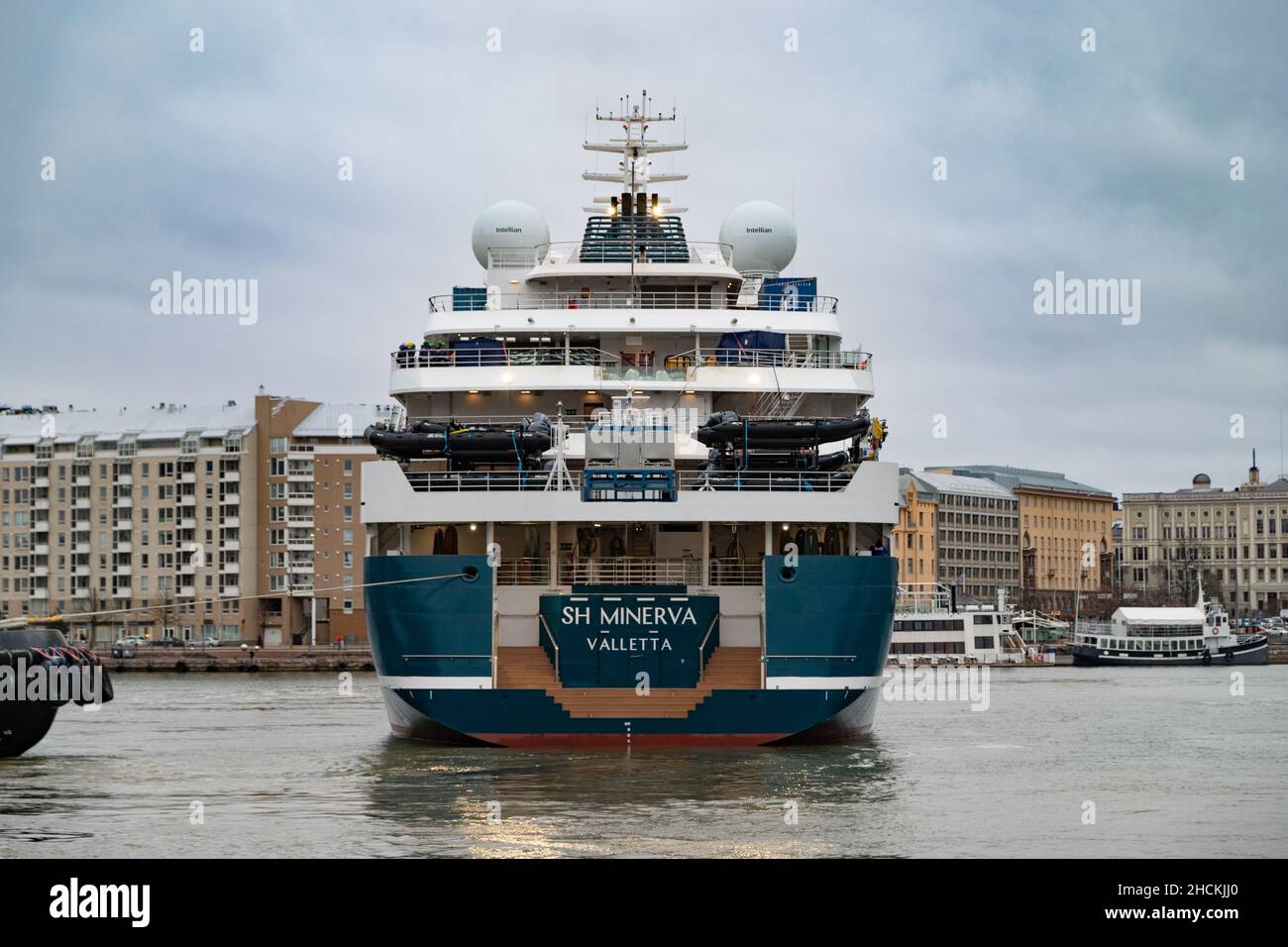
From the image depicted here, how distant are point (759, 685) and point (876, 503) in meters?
4.59

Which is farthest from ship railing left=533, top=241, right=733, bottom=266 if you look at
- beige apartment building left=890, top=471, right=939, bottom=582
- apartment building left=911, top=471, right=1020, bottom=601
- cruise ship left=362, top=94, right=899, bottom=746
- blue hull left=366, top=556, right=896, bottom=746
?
apartment building left=911, top=471, right=1020, bottom=601

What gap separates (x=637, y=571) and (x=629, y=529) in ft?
3.66

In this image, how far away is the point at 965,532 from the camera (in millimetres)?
193375

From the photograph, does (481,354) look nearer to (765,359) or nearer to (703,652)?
(765,359)

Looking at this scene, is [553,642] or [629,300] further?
[629,300]

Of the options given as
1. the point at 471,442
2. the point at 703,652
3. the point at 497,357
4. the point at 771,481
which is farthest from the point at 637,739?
the point at 497,357

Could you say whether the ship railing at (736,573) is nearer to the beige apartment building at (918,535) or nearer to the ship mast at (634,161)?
the ship mast at (634,161)

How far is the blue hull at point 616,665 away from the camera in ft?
108

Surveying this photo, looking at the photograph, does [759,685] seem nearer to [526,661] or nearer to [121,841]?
[526,661]

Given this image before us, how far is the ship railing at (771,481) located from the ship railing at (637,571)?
159 cm

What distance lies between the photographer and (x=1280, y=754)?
40.4 meters

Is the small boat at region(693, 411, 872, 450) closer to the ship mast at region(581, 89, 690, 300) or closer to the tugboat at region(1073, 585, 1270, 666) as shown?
the ship mast at region(581, 89, 690, 300)

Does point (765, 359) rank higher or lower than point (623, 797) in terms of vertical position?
higher
